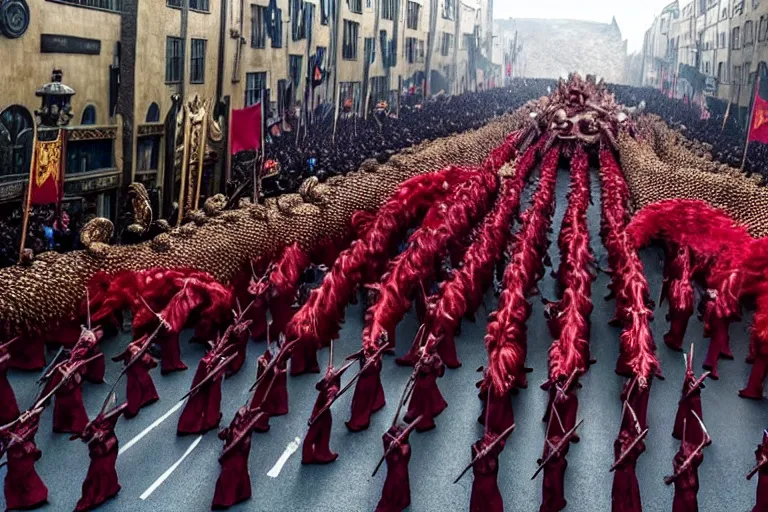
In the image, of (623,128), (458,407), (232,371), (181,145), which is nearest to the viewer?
(458,407)

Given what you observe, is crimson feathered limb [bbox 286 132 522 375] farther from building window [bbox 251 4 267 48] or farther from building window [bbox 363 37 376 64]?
building window [bbox 363 37 376 64]

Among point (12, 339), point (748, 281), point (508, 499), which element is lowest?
point (508, 499)

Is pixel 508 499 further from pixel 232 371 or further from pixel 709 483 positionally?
pixel 232 371

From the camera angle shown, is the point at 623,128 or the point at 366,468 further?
the point at 623,128

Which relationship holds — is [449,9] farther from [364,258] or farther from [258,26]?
[364,258]

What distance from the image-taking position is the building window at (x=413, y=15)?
25.8 m

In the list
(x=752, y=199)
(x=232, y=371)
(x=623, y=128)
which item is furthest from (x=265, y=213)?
(x=623, y=128)

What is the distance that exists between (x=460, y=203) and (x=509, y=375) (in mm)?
4770

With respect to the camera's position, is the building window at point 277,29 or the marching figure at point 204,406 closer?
the marching figure at point 204,406

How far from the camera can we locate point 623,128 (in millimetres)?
21406

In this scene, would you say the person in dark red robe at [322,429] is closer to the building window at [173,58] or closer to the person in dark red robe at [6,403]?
the person in dark red robe at [6,403]

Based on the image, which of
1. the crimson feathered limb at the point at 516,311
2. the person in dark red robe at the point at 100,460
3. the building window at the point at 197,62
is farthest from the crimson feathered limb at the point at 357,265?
the building window at the point at 197,62

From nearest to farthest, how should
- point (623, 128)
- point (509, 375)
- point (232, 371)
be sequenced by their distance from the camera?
point (509, 375)
point (232, 371)
point (623, 128)

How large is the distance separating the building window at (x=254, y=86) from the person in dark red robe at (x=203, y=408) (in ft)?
25.4
